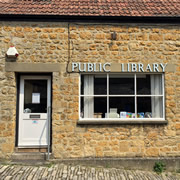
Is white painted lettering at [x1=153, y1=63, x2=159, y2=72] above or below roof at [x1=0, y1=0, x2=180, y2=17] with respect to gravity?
below

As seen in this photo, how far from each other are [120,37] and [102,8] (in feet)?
3.98

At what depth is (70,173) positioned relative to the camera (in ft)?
15.3

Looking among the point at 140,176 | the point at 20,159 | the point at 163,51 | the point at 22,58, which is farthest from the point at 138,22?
the point at 20,159

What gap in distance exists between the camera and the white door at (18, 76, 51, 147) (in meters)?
5.47

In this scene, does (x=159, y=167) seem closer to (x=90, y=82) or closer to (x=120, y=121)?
(x=120, y=121)

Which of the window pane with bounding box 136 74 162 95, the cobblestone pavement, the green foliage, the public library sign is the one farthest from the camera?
the window pane with bounding box 136 74 162 95

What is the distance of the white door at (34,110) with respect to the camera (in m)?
Result: 5.47

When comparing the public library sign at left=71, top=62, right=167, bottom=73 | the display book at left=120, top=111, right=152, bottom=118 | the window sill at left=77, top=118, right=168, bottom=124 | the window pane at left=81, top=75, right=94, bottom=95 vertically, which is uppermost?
the public library sign at left=71, top=62, right=167, bottom=73

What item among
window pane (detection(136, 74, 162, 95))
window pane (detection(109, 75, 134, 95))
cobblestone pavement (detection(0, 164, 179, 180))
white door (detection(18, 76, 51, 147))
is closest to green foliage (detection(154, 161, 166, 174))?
cobblestone pavement (detection(0, 164, 179, 180))

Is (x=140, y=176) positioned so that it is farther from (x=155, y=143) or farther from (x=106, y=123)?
(x=106, y=123)

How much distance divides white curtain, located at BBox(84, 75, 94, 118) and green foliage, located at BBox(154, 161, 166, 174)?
2345 millimetres

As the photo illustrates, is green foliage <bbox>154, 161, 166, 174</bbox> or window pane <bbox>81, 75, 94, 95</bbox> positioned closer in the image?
green foliage <bbox>154, 161, 166, 174</bbox>

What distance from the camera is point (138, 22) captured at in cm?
557

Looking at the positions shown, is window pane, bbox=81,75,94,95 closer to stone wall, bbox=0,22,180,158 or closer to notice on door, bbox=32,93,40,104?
stone wall, bbox=0,22,180,158
